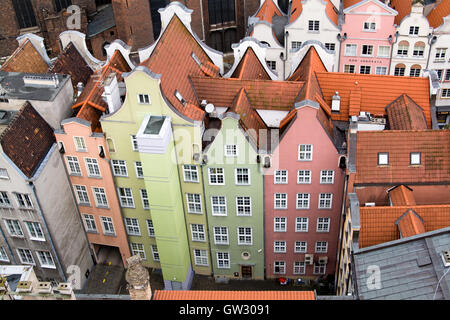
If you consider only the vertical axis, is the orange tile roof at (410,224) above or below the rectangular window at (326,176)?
above

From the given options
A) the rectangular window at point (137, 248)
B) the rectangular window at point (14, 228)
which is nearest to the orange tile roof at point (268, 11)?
the rectangular window at point (137, 248)

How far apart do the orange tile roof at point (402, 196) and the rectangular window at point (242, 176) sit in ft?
39.5

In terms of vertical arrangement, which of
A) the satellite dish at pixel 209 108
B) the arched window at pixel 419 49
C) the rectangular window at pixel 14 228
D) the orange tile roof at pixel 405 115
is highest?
the satellite dish at pixel 209 108

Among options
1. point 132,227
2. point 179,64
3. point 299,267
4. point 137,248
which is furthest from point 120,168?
point 299,267

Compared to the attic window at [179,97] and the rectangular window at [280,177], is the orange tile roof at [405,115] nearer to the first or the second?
the rectangular window at [280,177]

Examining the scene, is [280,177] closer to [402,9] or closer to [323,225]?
[323,225]

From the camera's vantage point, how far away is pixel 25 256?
4928cm

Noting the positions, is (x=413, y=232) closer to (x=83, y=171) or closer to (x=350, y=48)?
(x=83, y=171)

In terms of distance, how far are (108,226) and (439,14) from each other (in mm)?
48356

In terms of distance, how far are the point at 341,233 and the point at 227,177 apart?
11.4 meters

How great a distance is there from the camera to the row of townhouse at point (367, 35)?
61.8 m

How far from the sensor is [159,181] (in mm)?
42594
